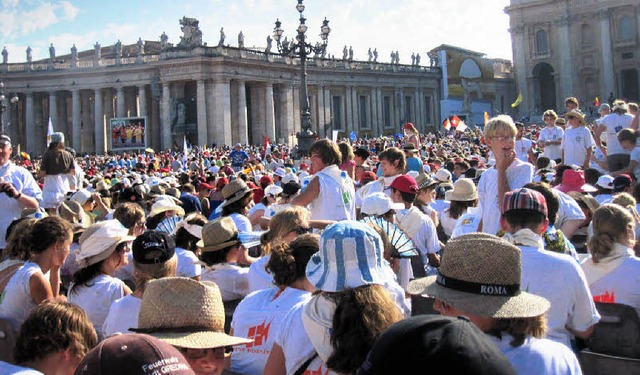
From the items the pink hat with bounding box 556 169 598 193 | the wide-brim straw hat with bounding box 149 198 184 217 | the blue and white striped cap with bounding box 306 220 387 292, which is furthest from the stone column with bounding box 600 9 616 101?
the blue and white striped cap with bounding box 306 220 387 292

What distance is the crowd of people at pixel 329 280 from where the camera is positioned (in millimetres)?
3285

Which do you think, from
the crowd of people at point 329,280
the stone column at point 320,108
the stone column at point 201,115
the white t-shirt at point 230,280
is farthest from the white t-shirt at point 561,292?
the stone column at point 320,108

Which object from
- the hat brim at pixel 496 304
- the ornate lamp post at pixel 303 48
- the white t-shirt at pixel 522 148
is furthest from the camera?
the ornate lamp post at pixel 303 48

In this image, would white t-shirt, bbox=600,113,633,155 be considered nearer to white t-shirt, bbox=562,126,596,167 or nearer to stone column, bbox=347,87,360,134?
white t-shirt, bbox=562,126,596,167

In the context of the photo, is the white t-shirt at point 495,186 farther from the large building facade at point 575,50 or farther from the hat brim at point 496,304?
the large building facade at point 575,50

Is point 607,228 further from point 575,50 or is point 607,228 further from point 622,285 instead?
point 575,50

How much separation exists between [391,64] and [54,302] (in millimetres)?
78625

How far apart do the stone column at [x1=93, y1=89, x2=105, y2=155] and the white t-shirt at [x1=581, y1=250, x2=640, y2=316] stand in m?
60.5

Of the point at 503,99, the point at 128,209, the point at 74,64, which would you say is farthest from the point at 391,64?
the point at 128,209

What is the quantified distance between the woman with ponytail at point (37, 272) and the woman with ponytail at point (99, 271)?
20 cm

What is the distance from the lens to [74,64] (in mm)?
63719

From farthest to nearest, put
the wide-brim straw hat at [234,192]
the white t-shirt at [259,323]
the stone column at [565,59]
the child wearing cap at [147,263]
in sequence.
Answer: the stone column at [565,59] → the wide-brim straw hat at [234,192] → the child wearing cap at [147,263] → the white t-shirt at [259,323]

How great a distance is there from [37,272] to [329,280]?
308cm

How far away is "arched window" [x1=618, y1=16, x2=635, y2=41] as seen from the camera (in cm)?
6950
